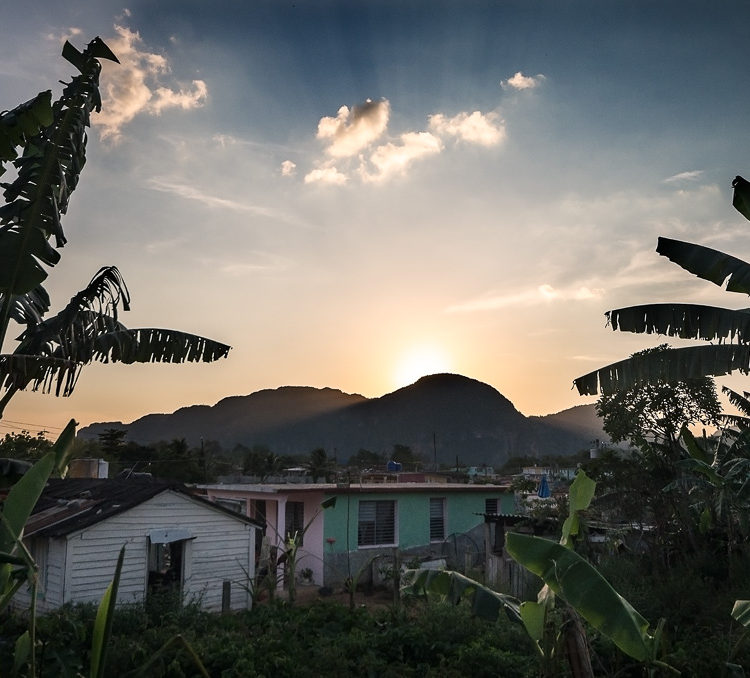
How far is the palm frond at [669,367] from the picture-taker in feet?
27.2

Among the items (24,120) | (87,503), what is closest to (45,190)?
(24,120)

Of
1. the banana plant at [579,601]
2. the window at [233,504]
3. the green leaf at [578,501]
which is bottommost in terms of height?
the window at [233,504]

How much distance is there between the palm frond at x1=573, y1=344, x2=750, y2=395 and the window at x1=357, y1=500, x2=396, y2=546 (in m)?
14.1

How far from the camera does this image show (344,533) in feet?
70.6

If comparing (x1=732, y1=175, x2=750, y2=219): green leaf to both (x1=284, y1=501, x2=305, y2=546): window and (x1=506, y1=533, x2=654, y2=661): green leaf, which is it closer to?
(x1=506, y1=533, x2=654, y2=661): green leaf

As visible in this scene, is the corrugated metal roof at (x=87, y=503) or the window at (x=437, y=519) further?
the window at (x=437, y=519)

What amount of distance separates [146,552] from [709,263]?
42.7 feet

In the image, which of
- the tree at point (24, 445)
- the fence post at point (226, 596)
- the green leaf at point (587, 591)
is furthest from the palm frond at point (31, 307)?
the tree at point (24, 445)

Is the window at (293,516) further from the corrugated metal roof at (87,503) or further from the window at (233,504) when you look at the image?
the corrugated metal roof at (87,503)

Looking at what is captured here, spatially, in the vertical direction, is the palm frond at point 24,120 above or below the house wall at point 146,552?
above

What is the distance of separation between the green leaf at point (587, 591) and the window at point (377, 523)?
1716cm

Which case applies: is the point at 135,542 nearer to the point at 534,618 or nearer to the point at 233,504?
the point at 233,504

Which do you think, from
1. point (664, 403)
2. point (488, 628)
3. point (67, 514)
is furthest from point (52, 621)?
point (664, 403)

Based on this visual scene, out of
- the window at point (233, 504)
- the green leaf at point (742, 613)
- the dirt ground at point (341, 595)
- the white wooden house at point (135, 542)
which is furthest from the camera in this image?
the window at point (233, 504)
